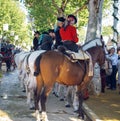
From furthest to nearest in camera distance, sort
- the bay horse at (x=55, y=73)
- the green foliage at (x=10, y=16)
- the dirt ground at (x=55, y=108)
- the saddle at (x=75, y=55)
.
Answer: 1. the green foliage at (x=10, y=16)
2. the saddle at (x=75, y=55)
3. the dirt ground at (x=55, y=108)
4. the bay horse at (x=55, y=73)

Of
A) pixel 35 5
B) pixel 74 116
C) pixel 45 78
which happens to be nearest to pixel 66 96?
pixel 74 116

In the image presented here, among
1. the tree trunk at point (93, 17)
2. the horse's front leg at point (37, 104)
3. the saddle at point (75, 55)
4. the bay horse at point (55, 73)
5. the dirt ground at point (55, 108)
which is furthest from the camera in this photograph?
the tree trunk at point (93, 17)

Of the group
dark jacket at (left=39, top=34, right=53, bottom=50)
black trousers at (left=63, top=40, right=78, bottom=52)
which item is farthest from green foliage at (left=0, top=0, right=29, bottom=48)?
black trousers at (left=63, top=40, right=78, bottom=52)

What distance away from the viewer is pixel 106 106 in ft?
44.9

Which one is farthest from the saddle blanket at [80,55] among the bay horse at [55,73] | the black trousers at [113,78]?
the black trousers at [113,78]

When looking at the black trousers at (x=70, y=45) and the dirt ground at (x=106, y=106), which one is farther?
the black trousers at (x=70, y=45)

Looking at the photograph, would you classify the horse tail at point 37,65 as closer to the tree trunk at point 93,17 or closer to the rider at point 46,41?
the rider at point 46,41

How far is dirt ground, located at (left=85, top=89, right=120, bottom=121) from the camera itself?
38.6ft

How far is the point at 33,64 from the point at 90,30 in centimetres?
729

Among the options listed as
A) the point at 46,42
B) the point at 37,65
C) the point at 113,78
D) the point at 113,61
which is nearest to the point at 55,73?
the point at 37,65

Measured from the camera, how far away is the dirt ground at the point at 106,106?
11752 mm

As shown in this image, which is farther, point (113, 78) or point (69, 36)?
point (113, 78)

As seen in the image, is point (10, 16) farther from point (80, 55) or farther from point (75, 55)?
point (75, 55)

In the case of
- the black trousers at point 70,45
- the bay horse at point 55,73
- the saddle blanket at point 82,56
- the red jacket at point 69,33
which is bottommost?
the bay horse at point 55,73
